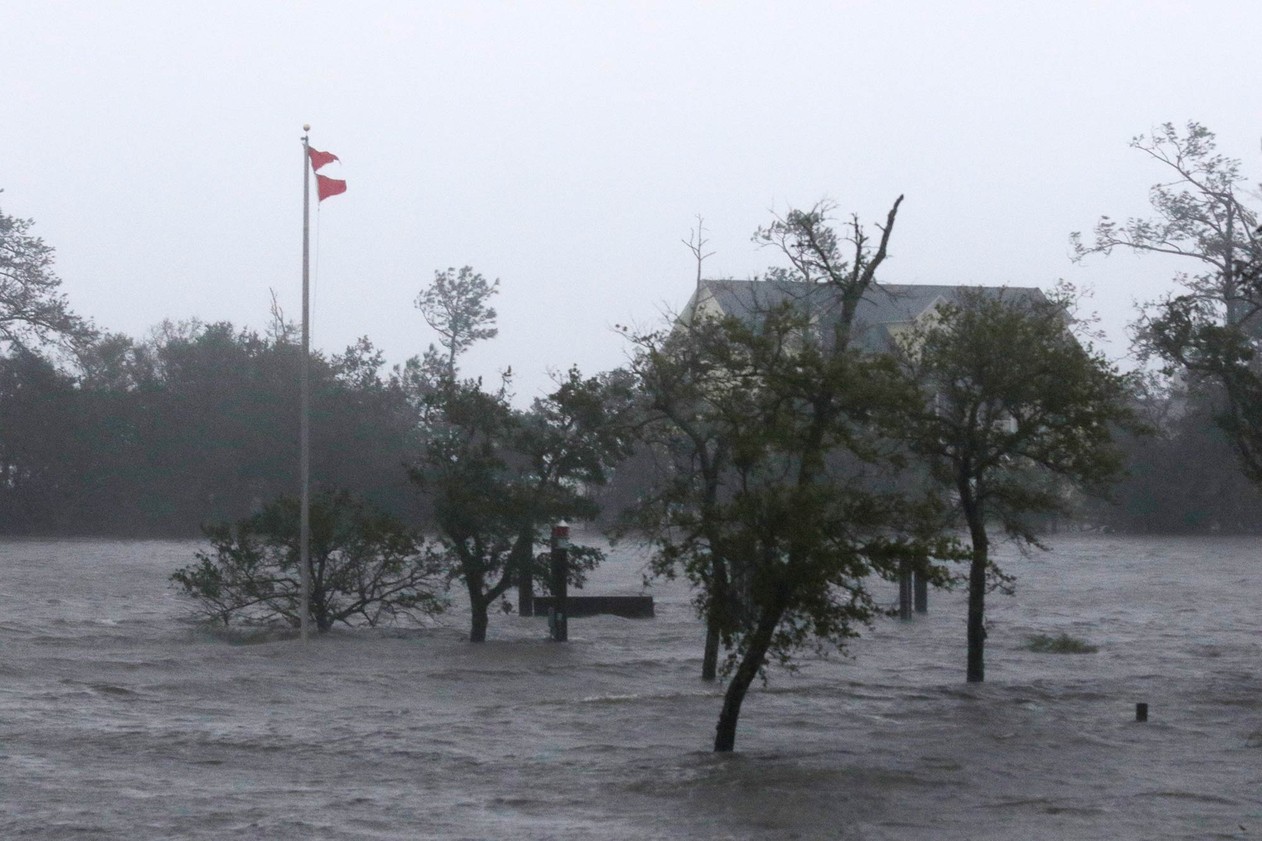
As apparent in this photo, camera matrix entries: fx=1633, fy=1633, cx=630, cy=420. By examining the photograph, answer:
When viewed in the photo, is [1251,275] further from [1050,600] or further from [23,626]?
[1050,600]

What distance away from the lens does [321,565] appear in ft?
86.2

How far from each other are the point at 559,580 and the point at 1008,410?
8829 millimetres

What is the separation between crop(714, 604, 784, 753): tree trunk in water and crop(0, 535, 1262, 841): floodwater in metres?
0.32

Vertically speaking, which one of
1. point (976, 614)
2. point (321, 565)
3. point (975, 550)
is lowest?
point (976, 614)

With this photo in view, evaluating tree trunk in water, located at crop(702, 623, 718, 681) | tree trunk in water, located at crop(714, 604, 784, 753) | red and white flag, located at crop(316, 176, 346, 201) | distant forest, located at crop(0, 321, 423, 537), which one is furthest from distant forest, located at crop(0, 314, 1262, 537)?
tree trunk in water, located at crop(714, 604, 784, 753)

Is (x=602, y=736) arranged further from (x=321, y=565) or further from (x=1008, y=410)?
(x=321, y=565)

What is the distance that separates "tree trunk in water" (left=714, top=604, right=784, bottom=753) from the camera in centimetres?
1305

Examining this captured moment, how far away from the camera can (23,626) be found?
2680 cm

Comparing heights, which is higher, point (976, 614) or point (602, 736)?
point (976, 614)

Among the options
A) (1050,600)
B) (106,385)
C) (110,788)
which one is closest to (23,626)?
(110,788)

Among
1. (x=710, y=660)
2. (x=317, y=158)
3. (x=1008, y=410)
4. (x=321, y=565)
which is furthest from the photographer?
(x=321, y=565)

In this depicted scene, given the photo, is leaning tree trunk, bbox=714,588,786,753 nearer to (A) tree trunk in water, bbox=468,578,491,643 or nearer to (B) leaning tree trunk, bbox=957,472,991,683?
(B) leaning tree trunk, bbox=957,472,991,683

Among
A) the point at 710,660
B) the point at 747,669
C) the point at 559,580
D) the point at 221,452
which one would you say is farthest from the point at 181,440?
the point at 747,669

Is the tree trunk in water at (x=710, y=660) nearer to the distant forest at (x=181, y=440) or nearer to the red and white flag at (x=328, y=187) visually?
the red and white flag at (x=328, y=187)
